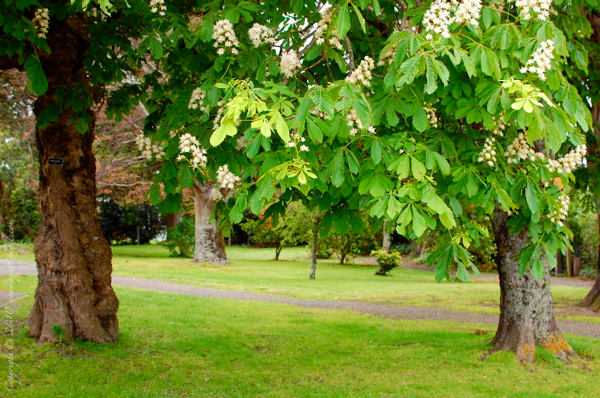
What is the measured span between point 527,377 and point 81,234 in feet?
18.9

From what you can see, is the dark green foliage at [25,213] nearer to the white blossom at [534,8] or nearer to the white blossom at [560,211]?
the white blossom at [560,211]

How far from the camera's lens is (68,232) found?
6.72 metres

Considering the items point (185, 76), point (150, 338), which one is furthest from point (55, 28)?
point (150, 338)

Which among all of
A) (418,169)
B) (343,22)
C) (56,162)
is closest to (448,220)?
(418,169)

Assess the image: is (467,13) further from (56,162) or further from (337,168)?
(56,162)

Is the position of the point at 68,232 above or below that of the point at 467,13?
below

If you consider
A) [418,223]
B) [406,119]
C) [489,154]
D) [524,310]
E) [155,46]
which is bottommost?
[524,310]

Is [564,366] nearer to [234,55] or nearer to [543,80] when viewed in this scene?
[543,80]

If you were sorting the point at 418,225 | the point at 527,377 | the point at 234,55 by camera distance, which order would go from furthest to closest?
the point at 527,377 < the point at 234,55 < the point at 418,225

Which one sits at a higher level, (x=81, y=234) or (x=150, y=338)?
(x=81, y=234)

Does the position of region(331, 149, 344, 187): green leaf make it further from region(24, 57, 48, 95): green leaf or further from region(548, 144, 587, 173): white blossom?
region(24, 57, 48, 95): green leaf

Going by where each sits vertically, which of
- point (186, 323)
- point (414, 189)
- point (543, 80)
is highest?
point (543, 80)

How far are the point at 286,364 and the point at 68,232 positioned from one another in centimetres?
325

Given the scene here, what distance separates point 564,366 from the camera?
258 inches
